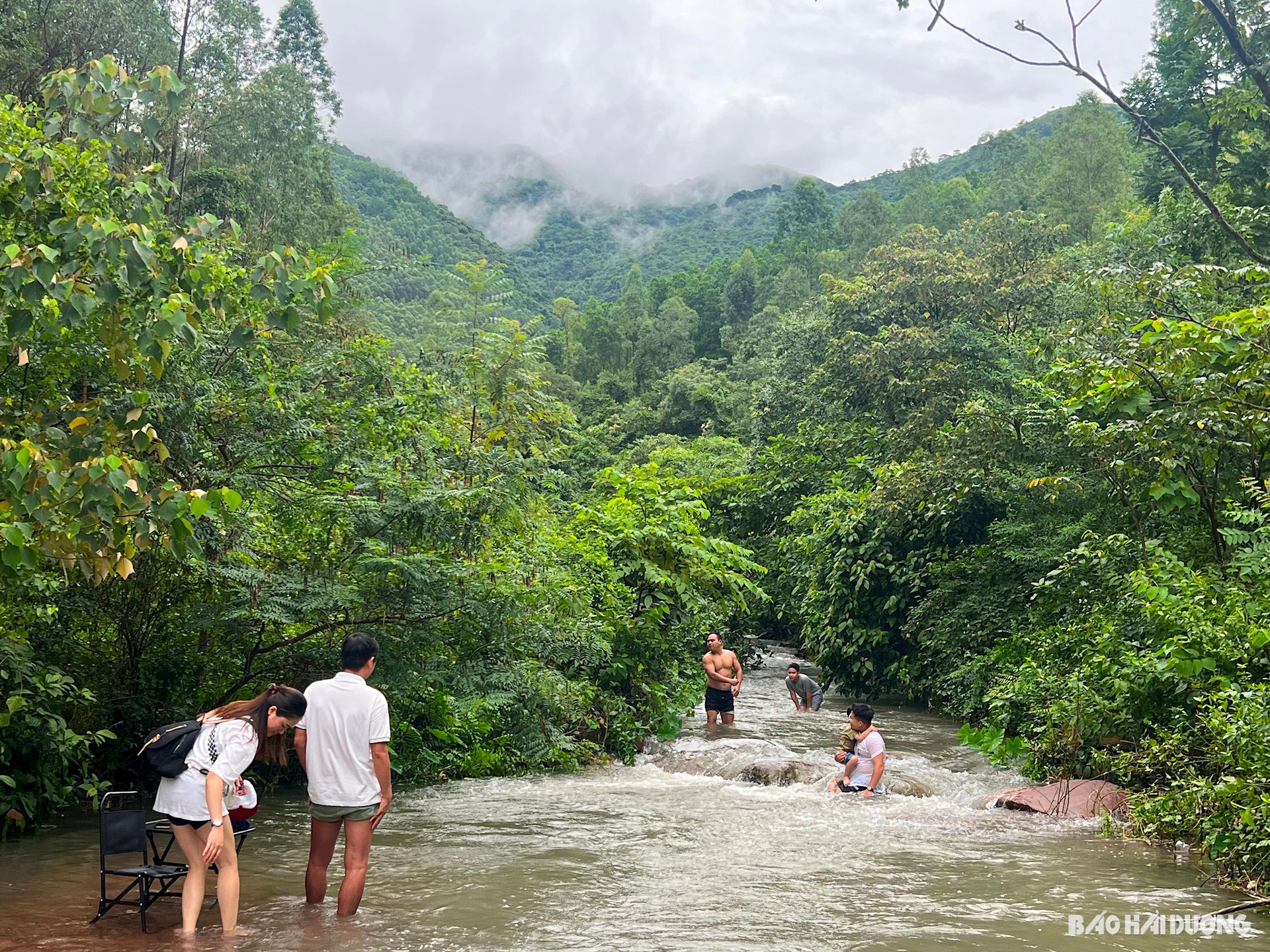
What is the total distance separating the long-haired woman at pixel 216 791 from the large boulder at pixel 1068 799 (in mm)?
7261

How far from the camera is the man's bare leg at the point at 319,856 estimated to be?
6.32m

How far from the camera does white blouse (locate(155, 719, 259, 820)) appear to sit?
19.1 ft

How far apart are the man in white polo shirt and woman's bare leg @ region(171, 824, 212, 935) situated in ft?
2.04

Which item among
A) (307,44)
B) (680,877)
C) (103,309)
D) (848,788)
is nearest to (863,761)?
(848,788)

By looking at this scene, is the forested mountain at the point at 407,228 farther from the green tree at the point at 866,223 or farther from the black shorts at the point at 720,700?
the black shorts at the point at 720,700

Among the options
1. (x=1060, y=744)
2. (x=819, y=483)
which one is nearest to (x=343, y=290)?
(x=819, y=483)

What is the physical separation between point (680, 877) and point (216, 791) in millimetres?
3455

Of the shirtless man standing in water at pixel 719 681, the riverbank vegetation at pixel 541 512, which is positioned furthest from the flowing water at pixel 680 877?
the shirtless man standing in water at pixel 719 681

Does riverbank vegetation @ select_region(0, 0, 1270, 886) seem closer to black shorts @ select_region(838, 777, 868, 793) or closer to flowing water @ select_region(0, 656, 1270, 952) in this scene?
flowing water @ select_region(0, 656, 1270, 952)

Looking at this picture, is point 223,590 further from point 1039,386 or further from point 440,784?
point 1039,386

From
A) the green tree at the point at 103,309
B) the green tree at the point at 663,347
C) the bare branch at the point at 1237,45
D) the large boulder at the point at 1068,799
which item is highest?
the green tree at the point at 663,347

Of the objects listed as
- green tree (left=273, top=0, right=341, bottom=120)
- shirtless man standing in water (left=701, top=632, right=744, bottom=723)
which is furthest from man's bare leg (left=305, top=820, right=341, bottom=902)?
green tree (left=273, top=0, right=341, bottom=120)

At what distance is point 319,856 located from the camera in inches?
255

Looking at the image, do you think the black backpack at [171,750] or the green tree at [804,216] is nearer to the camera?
the black backpack at [171,750]
